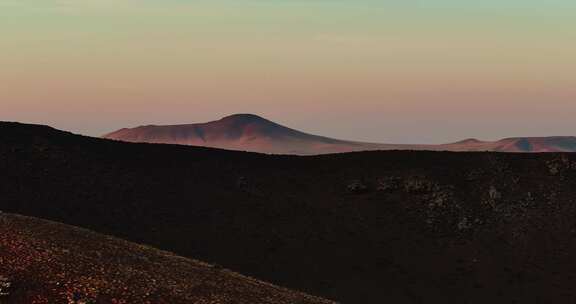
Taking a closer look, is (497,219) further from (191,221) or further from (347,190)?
(191,221)

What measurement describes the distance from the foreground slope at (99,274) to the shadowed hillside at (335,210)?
18.3 metres

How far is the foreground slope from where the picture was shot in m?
37.6

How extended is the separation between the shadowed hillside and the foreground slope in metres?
18.3

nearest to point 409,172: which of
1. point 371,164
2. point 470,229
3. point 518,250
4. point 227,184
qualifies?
point 371,164

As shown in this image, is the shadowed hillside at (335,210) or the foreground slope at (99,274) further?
the shadowed hillside at (335,210)

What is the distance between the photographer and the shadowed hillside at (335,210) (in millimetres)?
71500

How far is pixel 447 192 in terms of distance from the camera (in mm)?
90812

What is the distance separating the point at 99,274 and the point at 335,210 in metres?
49.6

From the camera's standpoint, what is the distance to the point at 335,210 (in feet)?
285

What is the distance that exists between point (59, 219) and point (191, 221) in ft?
49.1

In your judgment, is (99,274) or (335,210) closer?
(99,274)

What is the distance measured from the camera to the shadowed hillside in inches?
2815

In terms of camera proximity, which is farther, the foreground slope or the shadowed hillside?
the shadowed hillside

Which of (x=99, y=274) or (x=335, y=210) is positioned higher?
(x=335, y=210)
